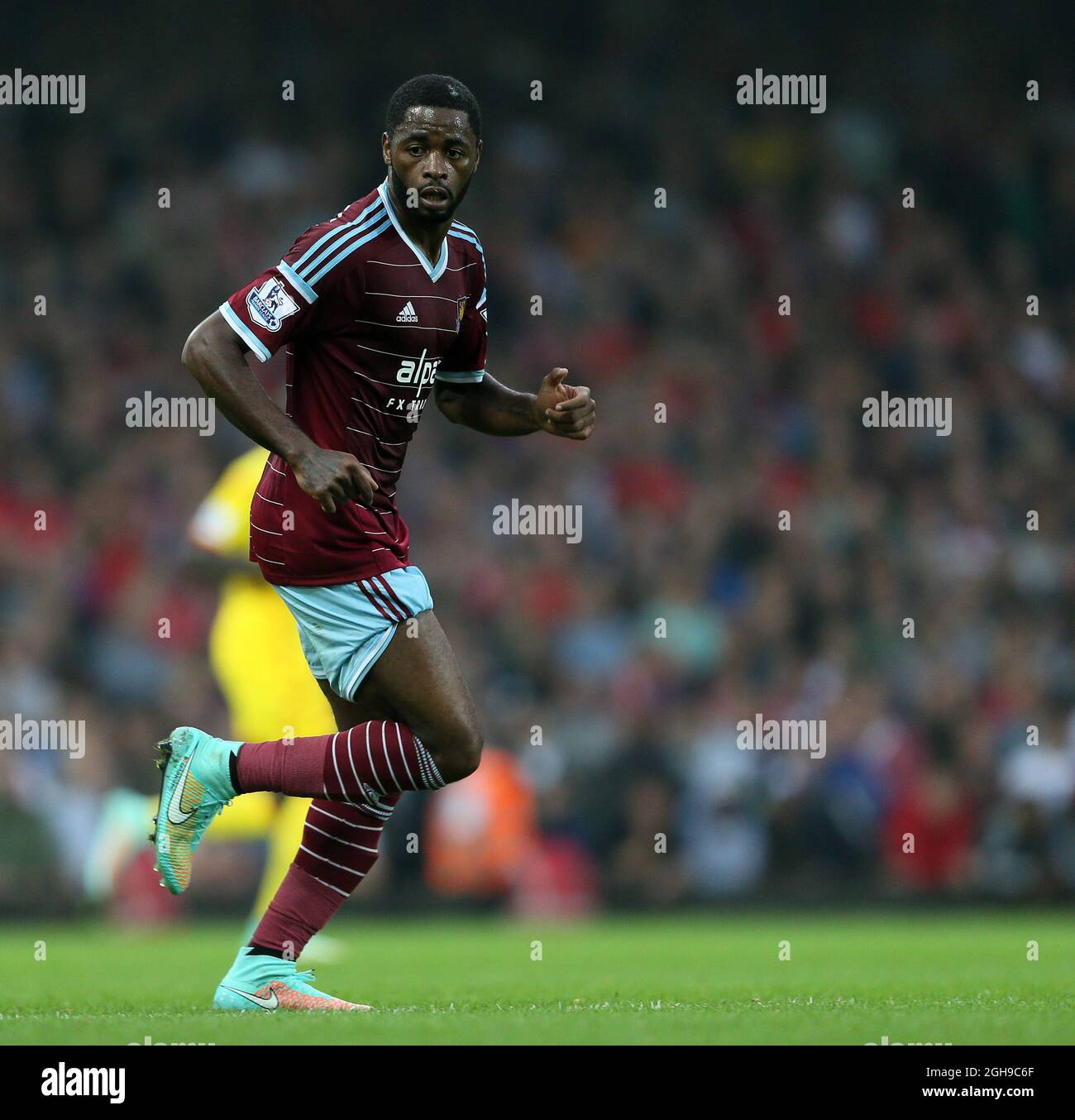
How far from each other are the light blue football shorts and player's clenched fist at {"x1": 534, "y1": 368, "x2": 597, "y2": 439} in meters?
0.58

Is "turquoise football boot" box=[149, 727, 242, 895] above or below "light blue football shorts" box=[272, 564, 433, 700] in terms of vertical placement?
below

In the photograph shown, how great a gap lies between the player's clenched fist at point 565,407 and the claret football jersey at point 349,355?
30 cm

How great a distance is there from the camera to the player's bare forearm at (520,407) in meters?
4.97

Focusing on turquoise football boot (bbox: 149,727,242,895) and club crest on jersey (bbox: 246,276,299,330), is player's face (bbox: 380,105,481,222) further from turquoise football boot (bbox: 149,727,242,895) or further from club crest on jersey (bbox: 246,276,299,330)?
turquoise football boot (bbox: 149,727,242,895)

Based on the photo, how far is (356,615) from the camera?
4680 mm

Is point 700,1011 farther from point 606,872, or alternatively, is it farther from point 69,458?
point 69,458

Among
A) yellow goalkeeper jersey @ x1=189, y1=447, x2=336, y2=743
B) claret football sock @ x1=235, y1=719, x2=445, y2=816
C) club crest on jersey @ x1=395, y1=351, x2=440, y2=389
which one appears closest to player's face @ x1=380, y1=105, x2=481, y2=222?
club crest on jersey @ x1=395, y1=351, x2=440, y2=389

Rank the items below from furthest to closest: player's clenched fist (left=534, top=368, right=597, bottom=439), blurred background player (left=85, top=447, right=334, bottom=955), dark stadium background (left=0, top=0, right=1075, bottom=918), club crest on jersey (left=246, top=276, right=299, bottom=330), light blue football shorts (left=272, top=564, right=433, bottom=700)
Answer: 1. dark stadium background (left=0, top=0, right=1075, bottom=918)
2. blurred background player (left=85, top=447, right=334, bottom=955)
3. player's clenched fist (left=534, top=368, right=597, bottom=439)
4. light blue football shorts (left=272, top=564, right=433, bottom=700)
5. club crest on jersey (left=246, top=276, right=299, bottom=330)

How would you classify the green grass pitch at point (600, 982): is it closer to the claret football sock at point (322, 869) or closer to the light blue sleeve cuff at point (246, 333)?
the claret football sock at point (322, 869)

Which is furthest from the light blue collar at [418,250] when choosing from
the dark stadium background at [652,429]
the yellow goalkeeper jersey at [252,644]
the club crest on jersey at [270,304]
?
the dark stadium background at [652,429]

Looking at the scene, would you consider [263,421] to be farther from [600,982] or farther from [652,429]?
[652,429]

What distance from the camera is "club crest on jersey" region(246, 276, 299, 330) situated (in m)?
4.56

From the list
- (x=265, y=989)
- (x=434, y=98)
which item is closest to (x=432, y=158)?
(x=434, y=98)

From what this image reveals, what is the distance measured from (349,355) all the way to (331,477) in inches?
17.7
